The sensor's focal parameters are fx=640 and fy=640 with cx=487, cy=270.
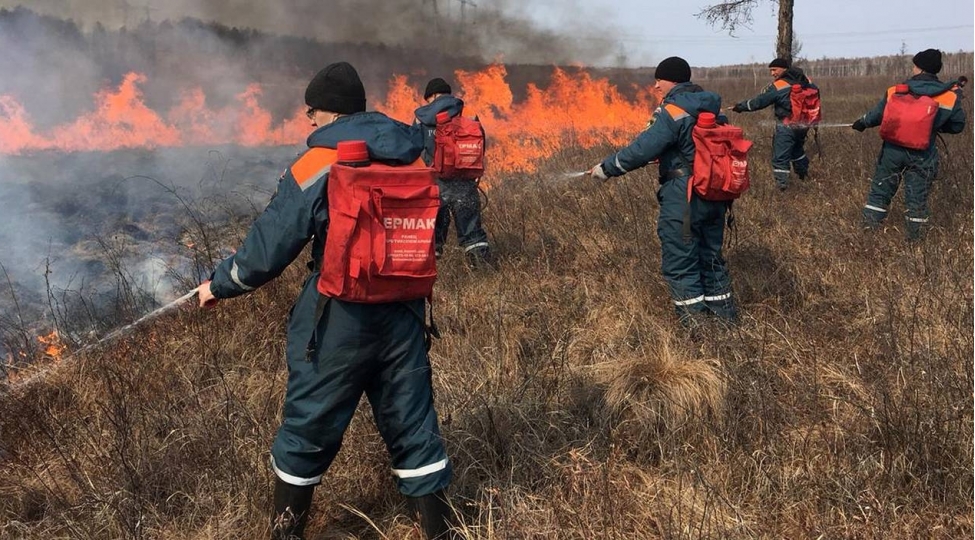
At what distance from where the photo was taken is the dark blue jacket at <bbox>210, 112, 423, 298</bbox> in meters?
2.10

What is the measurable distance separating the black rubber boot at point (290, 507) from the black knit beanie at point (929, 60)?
6.28 meters

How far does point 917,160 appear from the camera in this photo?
592 cm

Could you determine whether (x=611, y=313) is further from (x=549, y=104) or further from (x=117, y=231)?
(x=549, y=104)

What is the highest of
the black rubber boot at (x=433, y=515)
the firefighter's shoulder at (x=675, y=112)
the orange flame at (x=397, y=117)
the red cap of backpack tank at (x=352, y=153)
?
the orange flame at (x=397, y=117)

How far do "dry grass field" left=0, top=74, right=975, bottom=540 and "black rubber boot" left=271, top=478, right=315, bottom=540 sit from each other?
7.7 inches

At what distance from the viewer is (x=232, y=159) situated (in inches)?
509

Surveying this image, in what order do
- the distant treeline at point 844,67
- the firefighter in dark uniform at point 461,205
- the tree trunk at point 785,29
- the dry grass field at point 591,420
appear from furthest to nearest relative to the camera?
the distant treeline at point 844,67, the tree trunk at point 785,29, the firefighter in dark uniform at point 461,205, the dry grass field at point 591,420

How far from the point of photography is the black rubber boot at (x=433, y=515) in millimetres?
2309

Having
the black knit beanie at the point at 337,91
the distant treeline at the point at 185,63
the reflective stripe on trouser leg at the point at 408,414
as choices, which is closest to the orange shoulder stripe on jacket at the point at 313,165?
the black knit beanie at the point at 337,91

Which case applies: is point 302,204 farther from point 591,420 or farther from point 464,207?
point 464,207

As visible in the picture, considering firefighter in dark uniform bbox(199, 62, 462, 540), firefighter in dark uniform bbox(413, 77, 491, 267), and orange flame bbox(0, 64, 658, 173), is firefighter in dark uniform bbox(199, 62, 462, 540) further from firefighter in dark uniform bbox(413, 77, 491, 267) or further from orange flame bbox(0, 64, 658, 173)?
orange flame bbox(0, 64, 658, 173)

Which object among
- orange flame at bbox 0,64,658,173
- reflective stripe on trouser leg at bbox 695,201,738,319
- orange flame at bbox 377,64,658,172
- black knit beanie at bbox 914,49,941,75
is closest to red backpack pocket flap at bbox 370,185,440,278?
reflective stripe on trouser leg at bbox 695,201,738,319

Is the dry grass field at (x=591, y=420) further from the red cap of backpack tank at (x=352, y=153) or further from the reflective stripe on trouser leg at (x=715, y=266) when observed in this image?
the red cap of backpack tank at (x=352, y=153)

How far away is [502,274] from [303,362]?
10.6 feet
